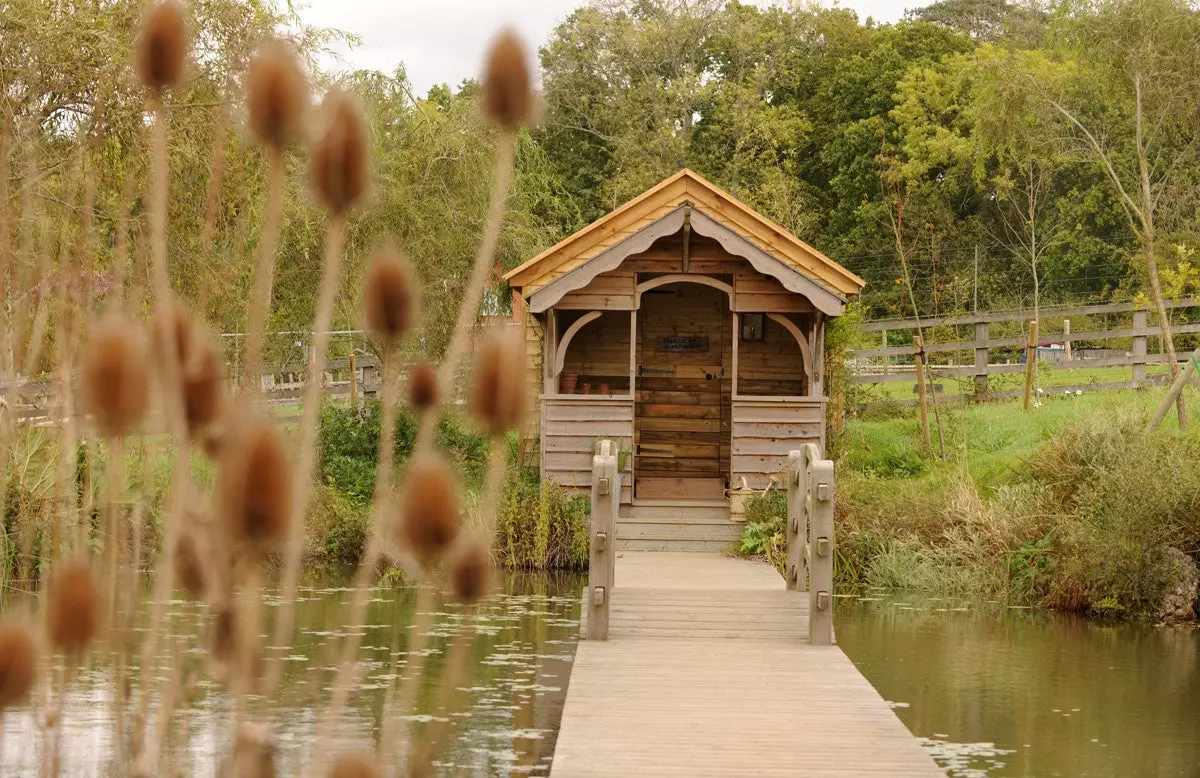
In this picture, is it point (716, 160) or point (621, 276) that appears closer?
point (621, 276)

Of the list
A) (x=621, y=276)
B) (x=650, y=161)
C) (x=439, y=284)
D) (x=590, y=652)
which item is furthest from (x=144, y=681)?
(x=650, y=161)

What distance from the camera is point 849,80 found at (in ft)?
153

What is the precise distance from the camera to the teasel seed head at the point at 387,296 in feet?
5.33

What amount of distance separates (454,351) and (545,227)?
2861 centimetres

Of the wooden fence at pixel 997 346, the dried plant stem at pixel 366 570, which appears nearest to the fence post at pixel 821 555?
the dried plant stem at pixel 366 570

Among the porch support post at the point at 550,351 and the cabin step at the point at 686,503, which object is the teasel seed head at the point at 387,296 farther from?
the porch support post at the point at 550,351

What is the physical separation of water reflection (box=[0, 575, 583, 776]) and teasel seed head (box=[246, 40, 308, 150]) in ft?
17.6

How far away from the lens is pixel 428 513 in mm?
1502

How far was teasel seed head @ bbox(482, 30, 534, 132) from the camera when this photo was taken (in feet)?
5.31

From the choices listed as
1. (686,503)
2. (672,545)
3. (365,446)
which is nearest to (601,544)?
(672,545)

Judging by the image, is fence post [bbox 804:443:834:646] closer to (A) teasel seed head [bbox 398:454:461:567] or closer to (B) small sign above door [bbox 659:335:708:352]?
(B) small sign above door [bbox 659:335:708:352]

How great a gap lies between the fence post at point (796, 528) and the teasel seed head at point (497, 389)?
12.3 metres

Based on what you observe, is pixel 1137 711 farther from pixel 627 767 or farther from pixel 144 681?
pixel 144 681

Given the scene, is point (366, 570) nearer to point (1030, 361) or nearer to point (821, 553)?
point (821, 553)
